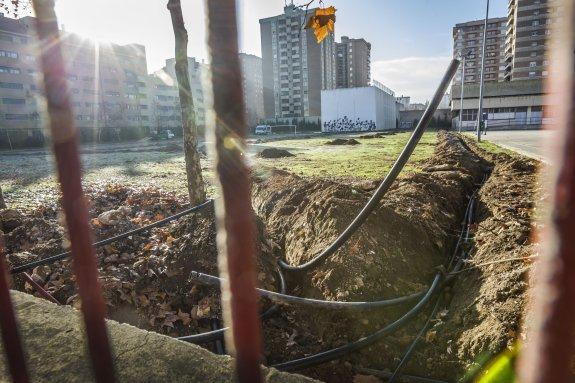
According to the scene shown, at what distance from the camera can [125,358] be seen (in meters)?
1.71

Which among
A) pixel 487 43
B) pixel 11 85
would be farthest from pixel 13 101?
pixel 487 43

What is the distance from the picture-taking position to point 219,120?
0.73 metres

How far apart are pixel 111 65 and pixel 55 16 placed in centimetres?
7784

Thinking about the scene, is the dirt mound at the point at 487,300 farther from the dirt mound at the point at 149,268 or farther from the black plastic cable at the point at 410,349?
the dirt mound at the point at 149,268

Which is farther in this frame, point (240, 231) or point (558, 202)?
point (240, 231)

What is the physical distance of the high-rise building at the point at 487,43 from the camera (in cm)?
11706

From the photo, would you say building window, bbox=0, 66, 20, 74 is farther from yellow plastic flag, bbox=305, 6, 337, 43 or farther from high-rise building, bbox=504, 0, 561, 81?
high-rise building, bbox=504, 0, 561, 81

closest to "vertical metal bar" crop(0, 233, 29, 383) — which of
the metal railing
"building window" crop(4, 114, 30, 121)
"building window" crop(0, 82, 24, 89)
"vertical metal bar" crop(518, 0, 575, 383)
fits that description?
the metal railing

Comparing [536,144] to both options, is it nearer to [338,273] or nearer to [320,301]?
[338,273]

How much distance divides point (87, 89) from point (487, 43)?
11632 centimetres

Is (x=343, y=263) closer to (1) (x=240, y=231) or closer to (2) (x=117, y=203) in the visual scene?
(1) (x=240, y=231)

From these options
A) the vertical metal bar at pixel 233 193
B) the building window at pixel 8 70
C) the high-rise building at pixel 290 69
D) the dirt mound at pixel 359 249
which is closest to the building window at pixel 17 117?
the building window at pixel 8 70

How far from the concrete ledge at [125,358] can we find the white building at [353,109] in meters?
67.6

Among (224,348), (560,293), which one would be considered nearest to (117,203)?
(224,348)
